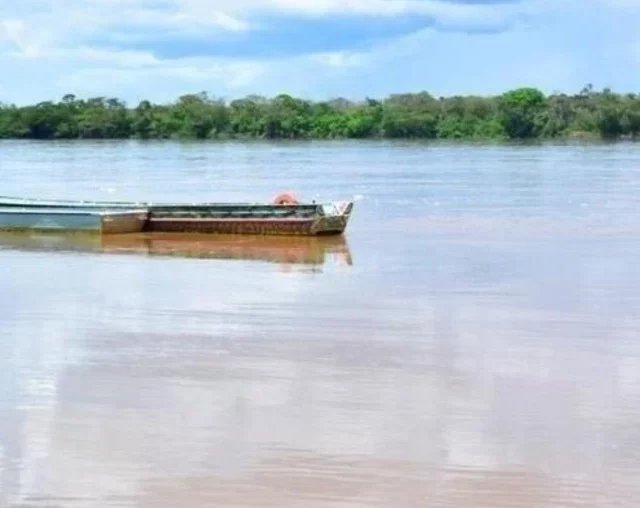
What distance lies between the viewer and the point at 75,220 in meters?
23.3

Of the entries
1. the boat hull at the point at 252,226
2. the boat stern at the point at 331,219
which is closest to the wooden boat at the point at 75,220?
the boat hull at the point at 252,226

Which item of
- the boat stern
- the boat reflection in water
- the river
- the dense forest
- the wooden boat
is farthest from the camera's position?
the dense forest

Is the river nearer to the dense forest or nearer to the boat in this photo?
the boat

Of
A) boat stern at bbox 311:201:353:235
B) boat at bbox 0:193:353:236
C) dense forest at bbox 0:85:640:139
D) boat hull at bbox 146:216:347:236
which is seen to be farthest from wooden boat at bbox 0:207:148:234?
dense forest at bbox 0:85:640:139

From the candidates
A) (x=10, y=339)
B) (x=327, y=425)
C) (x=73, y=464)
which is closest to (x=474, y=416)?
(x=327, y=425)

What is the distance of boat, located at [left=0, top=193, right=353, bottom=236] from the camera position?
2230 centimetres

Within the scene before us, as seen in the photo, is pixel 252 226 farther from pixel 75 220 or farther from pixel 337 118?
pixel 337 118

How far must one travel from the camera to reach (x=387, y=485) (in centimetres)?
746

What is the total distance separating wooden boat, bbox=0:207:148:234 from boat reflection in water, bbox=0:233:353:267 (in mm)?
174

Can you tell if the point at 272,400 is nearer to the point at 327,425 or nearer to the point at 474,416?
the point at 327,425

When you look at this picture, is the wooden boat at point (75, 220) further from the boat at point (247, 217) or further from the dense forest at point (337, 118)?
the dense forest at point (337, 118)

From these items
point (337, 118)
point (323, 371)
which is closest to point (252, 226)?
point (323, 371)

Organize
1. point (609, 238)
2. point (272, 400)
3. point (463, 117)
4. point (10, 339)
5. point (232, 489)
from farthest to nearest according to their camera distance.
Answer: point (463, 117) < point (609, 238) < point (10, 339) < point (272, 400) < point (232, 489)

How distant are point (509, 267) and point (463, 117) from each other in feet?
278
